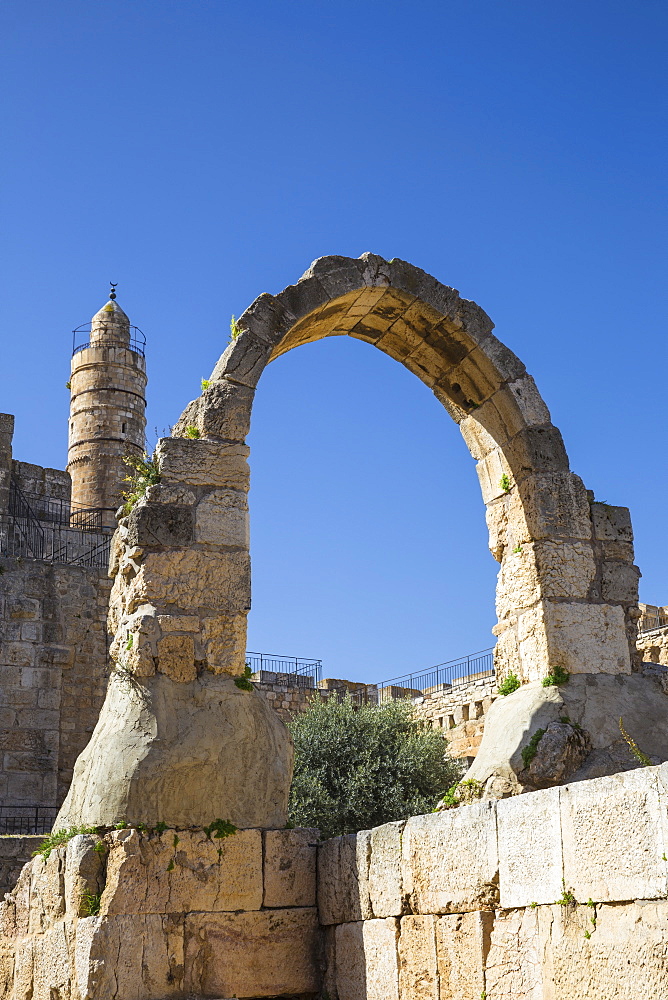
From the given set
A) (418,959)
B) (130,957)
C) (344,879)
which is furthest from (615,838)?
(130,957)

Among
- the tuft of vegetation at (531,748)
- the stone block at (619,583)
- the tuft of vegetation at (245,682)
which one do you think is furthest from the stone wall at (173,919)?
the stone block at (619,583)

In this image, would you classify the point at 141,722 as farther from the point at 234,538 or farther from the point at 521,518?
the point at 521,518

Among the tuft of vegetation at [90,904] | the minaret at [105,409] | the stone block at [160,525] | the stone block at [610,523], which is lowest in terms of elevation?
A: the tuft of vegetation at [90,904]

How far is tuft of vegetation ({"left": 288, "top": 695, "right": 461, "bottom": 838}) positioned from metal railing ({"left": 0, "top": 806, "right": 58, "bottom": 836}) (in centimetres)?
391

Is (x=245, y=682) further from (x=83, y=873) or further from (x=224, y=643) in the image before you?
(x=83, y=873)

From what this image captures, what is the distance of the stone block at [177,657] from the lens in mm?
6617

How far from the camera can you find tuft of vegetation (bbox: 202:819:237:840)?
20.6ft

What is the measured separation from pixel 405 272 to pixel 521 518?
1985mm

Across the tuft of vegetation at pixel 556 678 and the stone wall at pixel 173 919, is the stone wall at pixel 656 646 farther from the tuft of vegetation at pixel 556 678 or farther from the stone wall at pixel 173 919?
the stone wall at pixel 173 919

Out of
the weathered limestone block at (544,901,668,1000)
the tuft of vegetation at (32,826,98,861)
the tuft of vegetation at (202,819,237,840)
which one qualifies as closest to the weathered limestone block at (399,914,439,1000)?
the weathered limestone block at (544,901,668,1000)

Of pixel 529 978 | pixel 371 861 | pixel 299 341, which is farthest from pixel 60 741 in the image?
pixel 529 978

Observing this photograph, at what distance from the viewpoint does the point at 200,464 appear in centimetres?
701

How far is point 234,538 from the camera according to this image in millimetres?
6941

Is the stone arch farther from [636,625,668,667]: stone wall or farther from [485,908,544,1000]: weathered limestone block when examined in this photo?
[636,625,668,667]: stone wall
